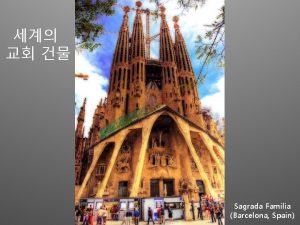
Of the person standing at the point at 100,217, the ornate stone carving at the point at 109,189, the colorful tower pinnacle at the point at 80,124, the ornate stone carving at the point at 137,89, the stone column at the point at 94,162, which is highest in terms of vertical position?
the ornate stone carving at the point at 137,89

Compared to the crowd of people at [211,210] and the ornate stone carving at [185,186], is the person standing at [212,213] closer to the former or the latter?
the crowd of people at [211,210]

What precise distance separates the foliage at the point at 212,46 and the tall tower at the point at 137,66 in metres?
1.12

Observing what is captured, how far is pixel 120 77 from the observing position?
7422mm

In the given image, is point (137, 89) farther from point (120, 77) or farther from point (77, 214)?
point (77, 214)

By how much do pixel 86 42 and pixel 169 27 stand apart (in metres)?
→ 1.68

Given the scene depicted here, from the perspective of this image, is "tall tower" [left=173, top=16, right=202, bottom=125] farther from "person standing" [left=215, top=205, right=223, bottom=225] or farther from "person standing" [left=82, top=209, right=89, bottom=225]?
"person standing" [left=82, top=209, right=89, bottom=225]

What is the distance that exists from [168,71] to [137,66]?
0.63m

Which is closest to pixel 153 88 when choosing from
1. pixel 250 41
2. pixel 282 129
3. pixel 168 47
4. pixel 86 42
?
pixel 168 47

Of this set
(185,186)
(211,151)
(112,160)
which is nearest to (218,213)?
(185,186)

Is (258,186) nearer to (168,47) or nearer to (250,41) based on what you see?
(250,41)

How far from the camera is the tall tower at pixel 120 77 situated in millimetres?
7348

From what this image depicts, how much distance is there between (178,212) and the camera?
7.13 meters

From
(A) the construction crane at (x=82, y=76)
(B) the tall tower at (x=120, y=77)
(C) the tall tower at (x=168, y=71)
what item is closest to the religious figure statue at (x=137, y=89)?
(B) the tall tower at (x=120, y=77)

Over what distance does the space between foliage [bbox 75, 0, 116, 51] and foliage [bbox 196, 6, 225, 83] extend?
1.82 metres
